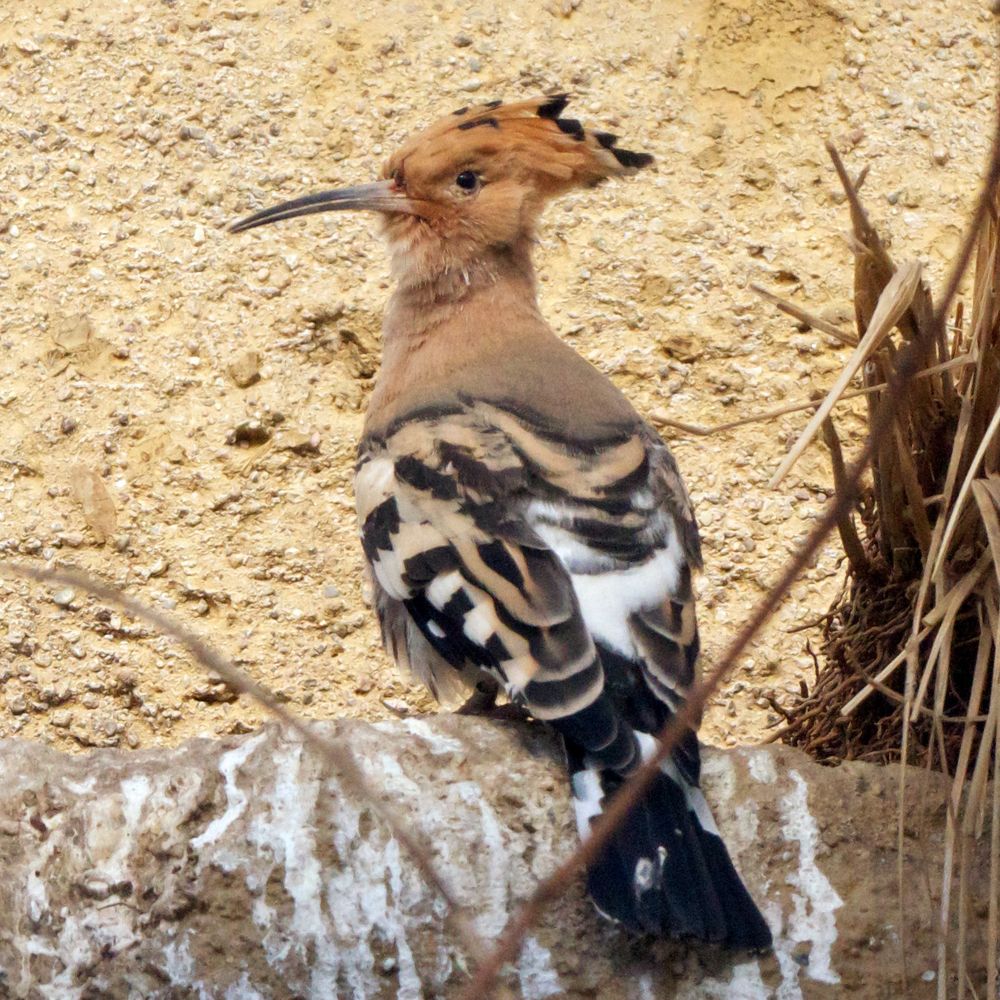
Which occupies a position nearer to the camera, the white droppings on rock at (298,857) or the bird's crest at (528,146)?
the white droppings on rock at (298,857)

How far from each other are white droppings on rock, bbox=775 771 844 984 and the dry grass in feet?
0.51

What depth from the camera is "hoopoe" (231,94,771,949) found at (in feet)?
7.45

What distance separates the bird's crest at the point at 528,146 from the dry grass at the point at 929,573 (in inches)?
37.6

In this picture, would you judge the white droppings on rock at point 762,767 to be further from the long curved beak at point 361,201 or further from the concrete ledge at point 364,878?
the long curved beak at point 361,201

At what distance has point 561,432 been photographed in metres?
2.94

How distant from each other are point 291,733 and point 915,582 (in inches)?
42.8

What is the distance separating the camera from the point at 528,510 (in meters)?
2.70

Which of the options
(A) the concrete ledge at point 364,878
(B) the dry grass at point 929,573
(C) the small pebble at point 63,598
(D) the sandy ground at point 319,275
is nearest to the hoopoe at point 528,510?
(A) the concrete ledge at point 364,878

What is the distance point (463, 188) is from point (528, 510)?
1030mm

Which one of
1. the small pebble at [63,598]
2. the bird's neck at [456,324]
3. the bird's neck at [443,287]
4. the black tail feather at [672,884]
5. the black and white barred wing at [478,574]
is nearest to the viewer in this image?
the black tail feather at [672,884]

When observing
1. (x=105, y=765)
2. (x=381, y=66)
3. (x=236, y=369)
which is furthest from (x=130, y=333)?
(x=105, y=765)

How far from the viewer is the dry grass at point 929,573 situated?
2.29 metres

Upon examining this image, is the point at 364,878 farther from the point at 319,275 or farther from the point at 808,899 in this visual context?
the point at 319,275

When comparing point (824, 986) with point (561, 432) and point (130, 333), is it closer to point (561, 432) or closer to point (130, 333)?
point (561, 432)
